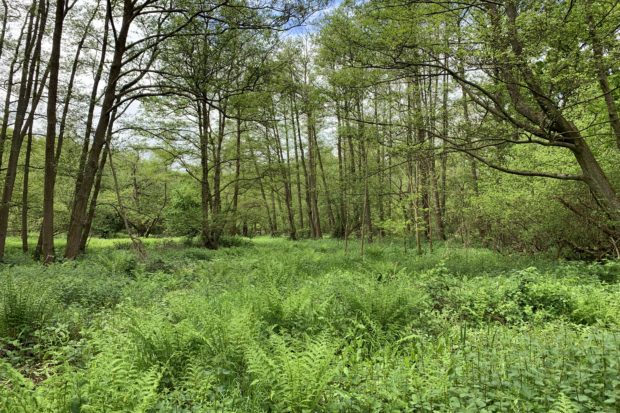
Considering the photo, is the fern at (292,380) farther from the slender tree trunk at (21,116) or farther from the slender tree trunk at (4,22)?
the slender tree trunk at (4,22)

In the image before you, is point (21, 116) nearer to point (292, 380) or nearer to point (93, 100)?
point (93, 100)

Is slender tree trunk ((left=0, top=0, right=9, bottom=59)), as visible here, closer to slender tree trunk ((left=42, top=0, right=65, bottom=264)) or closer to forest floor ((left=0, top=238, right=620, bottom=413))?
slender tree trunk ((left=42, top=0, right=65, bottom=264))

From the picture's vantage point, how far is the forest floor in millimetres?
2340

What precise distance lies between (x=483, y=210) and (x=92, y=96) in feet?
46.9

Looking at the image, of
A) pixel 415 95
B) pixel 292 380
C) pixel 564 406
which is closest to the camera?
pixel 564 406

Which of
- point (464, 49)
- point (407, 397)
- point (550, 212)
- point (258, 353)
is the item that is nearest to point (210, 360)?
point (258, 353)

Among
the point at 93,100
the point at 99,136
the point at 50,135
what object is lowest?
the point at 50,135

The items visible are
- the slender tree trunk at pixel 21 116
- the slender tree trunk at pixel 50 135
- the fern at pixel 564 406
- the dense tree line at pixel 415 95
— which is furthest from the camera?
the slender tree trunk at pixel 21 116

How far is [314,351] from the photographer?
2797 mm

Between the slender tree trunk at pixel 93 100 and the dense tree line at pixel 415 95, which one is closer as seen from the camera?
the dense tree line at pixel 415 95

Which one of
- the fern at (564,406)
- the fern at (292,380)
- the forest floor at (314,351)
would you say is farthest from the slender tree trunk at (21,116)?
the fern at (564,406)

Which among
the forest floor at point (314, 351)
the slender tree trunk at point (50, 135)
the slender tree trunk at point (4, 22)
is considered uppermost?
the slender tree trunk at point (4, 22)

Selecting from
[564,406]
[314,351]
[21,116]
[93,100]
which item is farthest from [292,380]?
[21,116]

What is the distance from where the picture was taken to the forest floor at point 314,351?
2.34m
